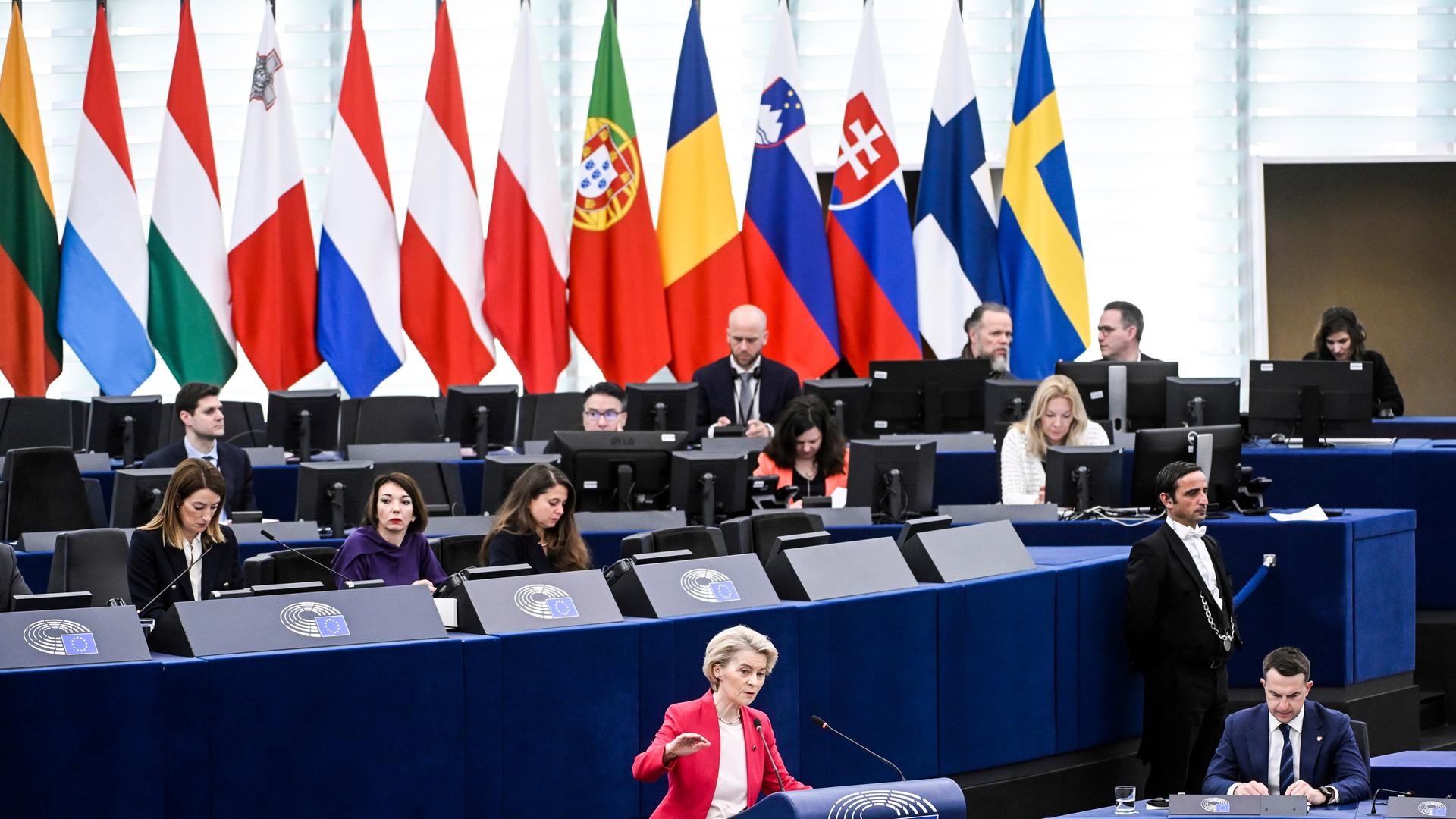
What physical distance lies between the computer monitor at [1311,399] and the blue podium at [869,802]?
217 inches

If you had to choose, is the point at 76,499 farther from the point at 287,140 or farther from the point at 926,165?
the point at 926,165

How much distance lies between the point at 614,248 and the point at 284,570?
5360 millimetres

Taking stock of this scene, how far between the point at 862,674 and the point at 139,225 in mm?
6789

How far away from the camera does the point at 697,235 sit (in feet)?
37.5

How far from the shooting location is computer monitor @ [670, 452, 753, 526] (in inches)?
299

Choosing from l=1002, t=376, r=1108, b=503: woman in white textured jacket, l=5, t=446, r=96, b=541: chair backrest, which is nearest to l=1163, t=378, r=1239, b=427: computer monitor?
l=1002, t=376, r=1108, b=503: woman in white textured jacket

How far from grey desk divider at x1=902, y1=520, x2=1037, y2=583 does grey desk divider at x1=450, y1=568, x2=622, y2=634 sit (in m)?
1.40

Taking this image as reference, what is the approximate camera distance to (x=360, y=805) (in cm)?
493

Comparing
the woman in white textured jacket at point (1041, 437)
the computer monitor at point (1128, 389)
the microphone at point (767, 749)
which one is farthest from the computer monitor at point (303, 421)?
the microphone at point (767, 749)

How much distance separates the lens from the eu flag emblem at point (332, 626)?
5035 mm

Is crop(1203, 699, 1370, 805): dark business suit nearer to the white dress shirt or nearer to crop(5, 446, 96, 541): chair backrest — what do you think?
the white dress shirt

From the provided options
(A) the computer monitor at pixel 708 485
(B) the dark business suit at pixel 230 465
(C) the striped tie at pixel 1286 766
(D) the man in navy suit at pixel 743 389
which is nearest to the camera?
(C) the striped tie at pixel 1286 766

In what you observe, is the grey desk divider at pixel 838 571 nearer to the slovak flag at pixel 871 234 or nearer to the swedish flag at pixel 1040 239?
the slovak flag at pixel 871 234

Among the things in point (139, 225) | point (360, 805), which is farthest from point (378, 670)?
point (139, 225)
